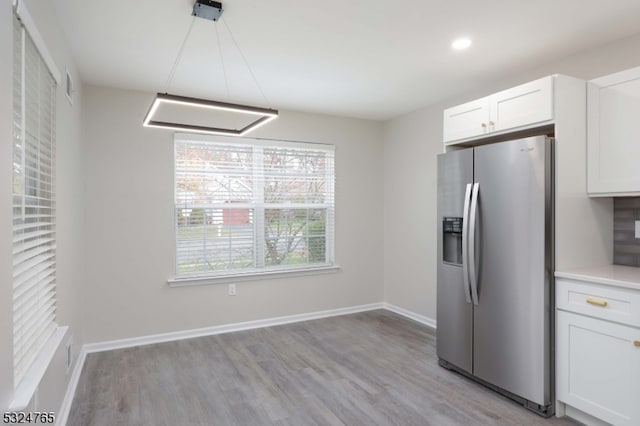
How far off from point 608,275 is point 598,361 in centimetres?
53

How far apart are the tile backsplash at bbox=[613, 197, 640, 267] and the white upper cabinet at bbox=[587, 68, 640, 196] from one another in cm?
35

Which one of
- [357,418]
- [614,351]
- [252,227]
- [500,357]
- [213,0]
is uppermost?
[213,0]

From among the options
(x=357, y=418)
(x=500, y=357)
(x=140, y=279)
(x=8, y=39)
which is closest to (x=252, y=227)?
(x=140, y=279)

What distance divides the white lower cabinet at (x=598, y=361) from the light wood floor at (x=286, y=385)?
0.25m

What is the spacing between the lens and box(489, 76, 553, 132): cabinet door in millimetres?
2643

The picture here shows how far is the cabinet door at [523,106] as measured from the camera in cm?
264

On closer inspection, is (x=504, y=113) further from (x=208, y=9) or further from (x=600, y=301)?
(x=208, y=9)

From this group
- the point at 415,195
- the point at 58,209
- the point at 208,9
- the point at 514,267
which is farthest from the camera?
the point at 415,195

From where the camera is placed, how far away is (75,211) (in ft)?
10.6

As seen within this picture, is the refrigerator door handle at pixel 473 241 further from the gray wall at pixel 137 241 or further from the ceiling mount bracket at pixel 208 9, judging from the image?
the gray wall at pixel 137 241

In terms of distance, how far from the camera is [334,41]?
9.32ft

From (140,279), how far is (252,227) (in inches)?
50.9

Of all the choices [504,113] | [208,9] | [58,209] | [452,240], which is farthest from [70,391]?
[504,113]

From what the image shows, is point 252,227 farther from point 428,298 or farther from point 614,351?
point 614,351
